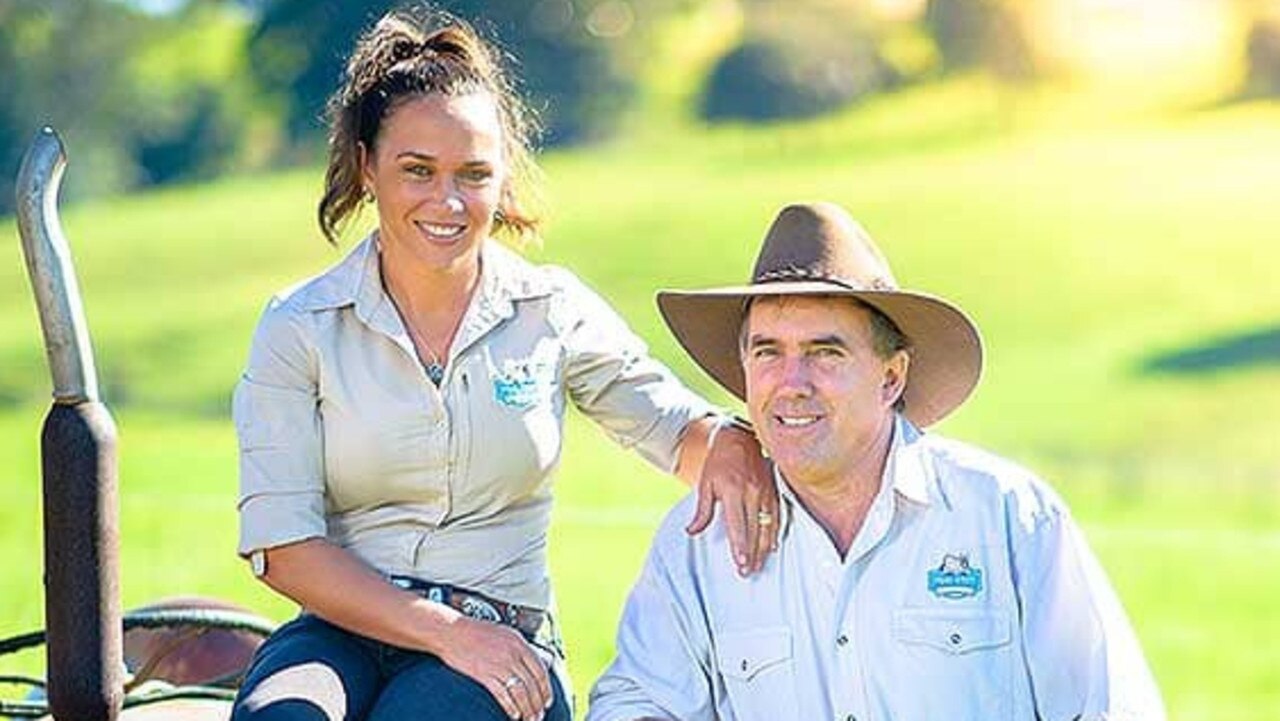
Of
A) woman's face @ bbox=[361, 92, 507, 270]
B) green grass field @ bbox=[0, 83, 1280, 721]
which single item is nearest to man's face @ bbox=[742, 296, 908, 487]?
woman's face @ bbox=[361, 92, 507, 270]

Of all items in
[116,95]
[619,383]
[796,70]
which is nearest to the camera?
[619,383]

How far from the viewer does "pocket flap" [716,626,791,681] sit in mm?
4285

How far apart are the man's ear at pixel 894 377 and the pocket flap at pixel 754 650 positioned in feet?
1.30

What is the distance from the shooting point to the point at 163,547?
47.3 ft

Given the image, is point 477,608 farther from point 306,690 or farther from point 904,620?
point 904,620

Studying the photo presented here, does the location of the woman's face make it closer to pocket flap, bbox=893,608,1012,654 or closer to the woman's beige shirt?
the woman's beige shirt

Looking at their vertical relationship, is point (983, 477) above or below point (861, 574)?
above

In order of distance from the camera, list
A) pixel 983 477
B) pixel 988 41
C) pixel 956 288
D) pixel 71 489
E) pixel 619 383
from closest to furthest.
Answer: pixel 71 489 → pixel 983 477 → pixel 619 383 → pixel 956 288 → pixel 988 41

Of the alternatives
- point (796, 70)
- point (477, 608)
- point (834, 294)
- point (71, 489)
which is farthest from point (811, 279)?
point (796, 70)

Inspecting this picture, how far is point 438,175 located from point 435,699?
32.6 inches

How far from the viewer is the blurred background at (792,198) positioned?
1115 inches

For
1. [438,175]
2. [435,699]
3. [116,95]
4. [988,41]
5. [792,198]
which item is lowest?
[435,699]

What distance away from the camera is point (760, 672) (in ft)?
14.1

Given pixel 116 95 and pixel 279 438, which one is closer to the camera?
pixel 279 438
